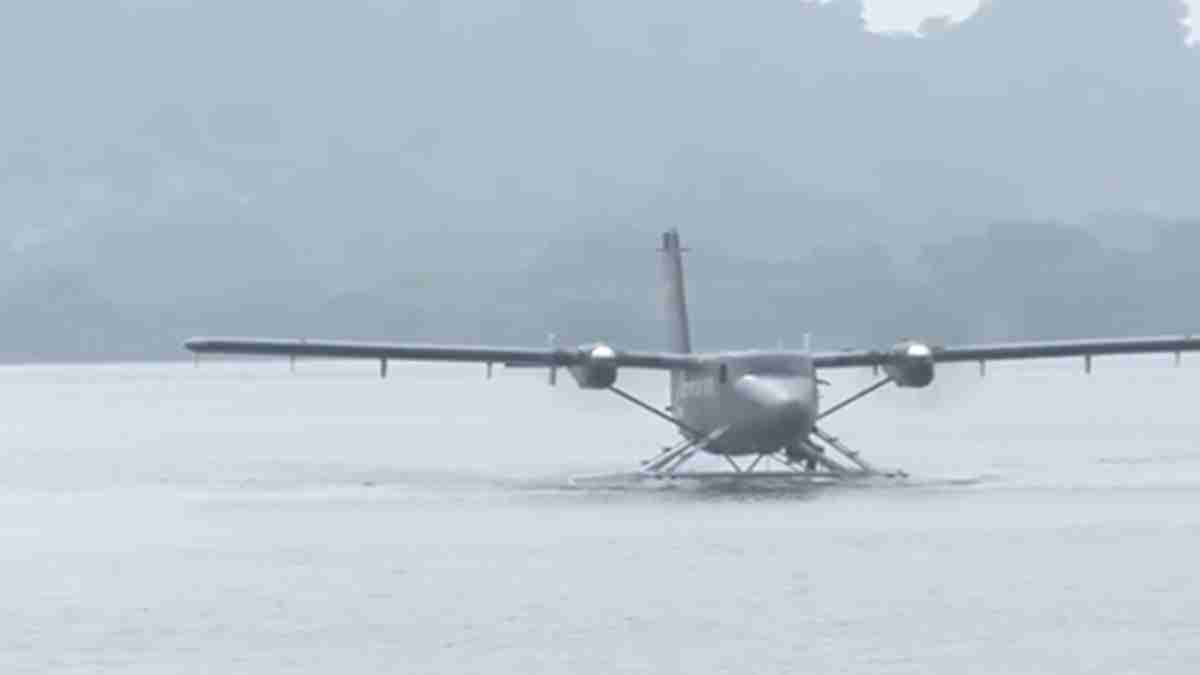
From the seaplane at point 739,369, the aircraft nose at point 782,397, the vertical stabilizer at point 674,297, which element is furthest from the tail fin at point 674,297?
the aircraft nose at point 782,397

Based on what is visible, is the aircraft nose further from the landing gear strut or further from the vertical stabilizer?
the vertical stabilizer

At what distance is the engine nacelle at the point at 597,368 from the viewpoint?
267 feet

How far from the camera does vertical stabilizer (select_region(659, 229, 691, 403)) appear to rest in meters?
93.8

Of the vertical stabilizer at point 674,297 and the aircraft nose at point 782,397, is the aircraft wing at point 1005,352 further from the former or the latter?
the vertical stabilizer at point 674,297

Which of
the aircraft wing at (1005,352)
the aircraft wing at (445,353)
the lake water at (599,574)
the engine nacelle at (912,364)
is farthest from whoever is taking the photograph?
the aircraft wing at (1005,352)

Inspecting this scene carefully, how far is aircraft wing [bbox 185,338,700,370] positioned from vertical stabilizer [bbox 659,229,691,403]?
10.1m

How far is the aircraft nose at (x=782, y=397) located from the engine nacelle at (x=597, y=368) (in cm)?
351

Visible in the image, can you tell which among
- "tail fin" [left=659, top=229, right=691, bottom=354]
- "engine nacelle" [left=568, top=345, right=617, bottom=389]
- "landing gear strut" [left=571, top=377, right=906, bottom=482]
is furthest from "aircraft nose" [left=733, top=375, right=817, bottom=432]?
"tail fin" [left=659, top=229, right=691, bottom=354]

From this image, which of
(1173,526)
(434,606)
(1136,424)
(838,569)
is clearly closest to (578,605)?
(434,606)

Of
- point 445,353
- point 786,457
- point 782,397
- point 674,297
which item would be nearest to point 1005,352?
point 786,457

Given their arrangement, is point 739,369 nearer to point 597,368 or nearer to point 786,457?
point 597,368

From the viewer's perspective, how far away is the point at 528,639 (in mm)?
51031

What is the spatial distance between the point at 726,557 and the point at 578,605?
31.2 feet

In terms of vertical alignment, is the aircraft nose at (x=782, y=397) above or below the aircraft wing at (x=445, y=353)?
below
